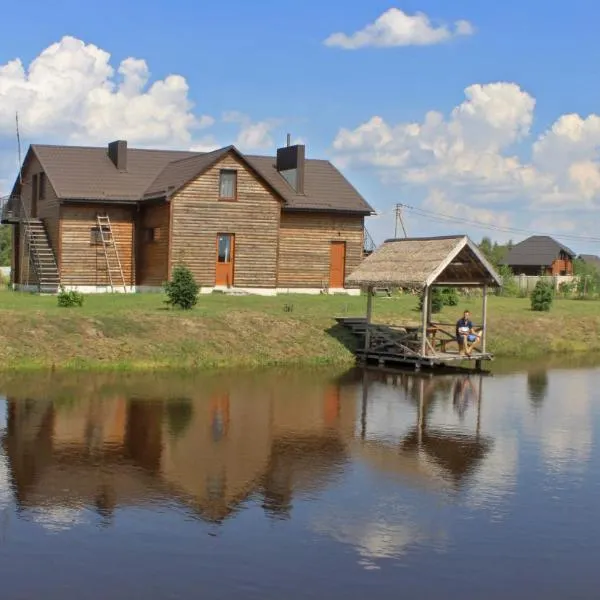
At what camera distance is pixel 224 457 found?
1561 cm

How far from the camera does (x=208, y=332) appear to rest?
2975 centimetres

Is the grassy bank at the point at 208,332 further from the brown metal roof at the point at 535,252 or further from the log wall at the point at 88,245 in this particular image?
the brown metal roof at the point at 535,252

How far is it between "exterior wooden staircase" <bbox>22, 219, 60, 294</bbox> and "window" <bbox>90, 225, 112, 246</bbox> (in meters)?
1.98

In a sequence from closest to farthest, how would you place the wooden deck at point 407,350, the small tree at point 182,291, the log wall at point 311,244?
the wooden deck at point 407,350 → the small tree at point 182,291 → the log wall at point 311,244

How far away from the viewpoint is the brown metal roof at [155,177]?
40938 mm

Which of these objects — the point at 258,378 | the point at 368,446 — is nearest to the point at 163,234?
the point at 258,378

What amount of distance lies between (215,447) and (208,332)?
13522 millimetres

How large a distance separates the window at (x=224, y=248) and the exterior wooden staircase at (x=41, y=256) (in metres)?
7.38

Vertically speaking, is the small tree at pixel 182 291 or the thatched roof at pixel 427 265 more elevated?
the thatched roof at pixel 427 265

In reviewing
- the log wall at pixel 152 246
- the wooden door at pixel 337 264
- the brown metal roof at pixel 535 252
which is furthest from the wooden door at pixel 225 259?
the brown metal roof at pixel 535 252

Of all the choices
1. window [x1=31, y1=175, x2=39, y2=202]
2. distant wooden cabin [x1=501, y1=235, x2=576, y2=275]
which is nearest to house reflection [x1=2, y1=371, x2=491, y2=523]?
window [x1=31, y1=175, x2=39, y2=202]

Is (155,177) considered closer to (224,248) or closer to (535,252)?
(224,248)

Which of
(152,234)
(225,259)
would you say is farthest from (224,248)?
(152,234)

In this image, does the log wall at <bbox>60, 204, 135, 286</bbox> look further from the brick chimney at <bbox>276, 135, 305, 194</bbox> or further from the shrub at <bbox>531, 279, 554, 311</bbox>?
the shrub at <bbox>531, 279, 554, 311</bbox>
